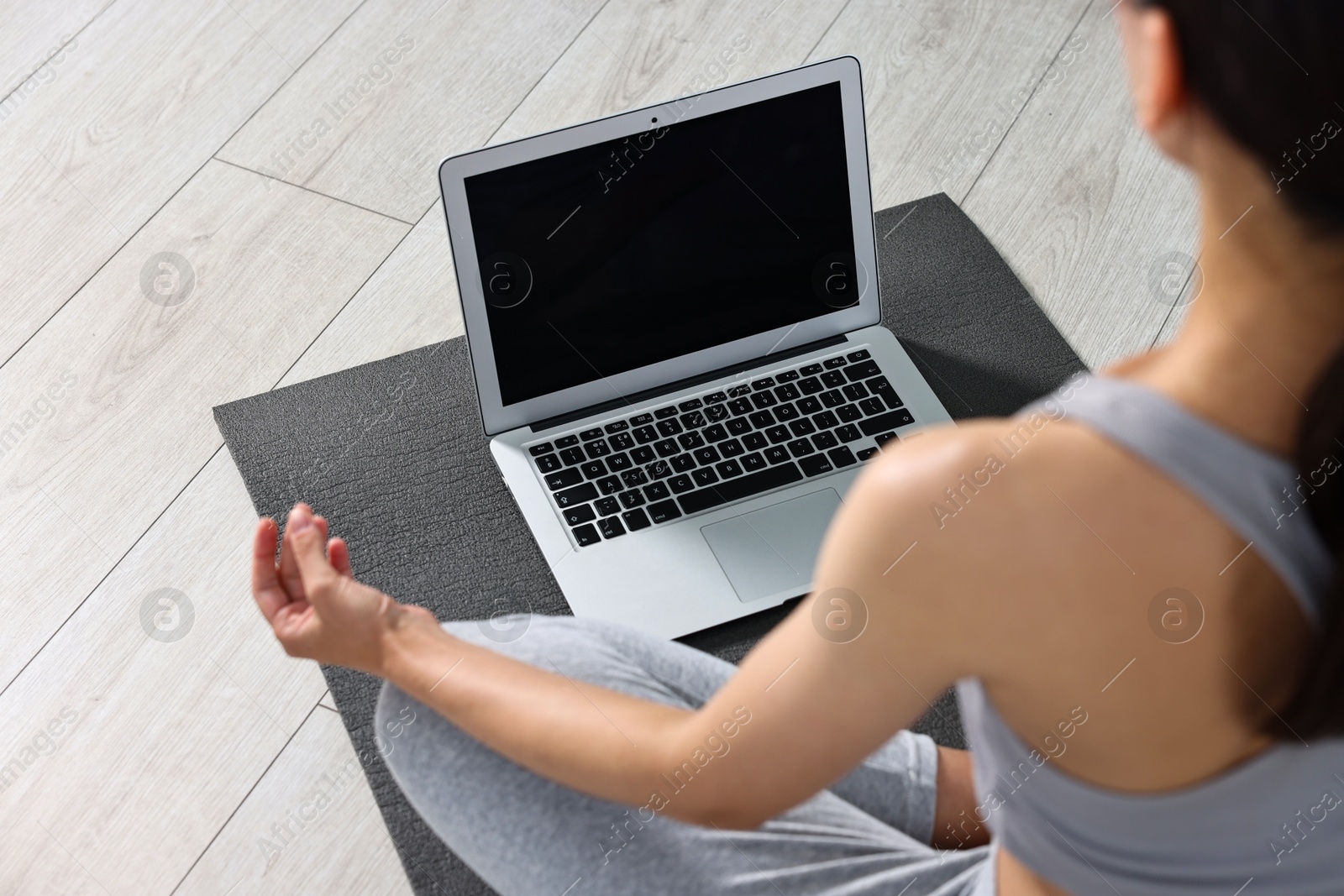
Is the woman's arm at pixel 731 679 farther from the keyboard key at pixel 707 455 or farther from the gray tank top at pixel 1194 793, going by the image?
the keyboard key at pixel 707 455

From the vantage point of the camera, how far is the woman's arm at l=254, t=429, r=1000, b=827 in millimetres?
583

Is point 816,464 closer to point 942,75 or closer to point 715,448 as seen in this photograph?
point 715,448

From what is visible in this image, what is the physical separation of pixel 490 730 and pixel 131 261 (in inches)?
48.5

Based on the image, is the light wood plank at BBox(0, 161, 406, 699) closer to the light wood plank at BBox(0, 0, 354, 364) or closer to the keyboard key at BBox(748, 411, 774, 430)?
A: the light wood plank at BBox(0, 0, 354, 364)

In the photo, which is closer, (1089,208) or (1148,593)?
(1148,593)

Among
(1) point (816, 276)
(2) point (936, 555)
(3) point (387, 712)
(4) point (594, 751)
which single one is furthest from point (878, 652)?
(1) point (816, 276)

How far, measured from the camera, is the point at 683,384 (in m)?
1.33

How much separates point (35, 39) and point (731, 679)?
1920mm

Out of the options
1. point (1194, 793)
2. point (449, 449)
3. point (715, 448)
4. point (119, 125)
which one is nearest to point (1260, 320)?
point (1194, 793)

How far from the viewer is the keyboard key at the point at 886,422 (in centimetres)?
130

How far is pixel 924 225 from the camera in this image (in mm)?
1697

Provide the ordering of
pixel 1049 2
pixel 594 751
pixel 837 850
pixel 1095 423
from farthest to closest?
1. pixel 1049 2
2. pixel 837 850
3. pixel 594 751
4. pixel 1095 423

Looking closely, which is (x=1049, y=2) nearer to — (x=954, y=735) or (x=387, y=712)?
(x=954, y=735)

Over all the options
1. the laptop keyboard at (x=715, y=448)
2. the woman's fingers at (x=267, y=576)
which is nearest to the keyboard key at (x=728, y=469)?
the laptop keyboard at (x=715, y=448)
